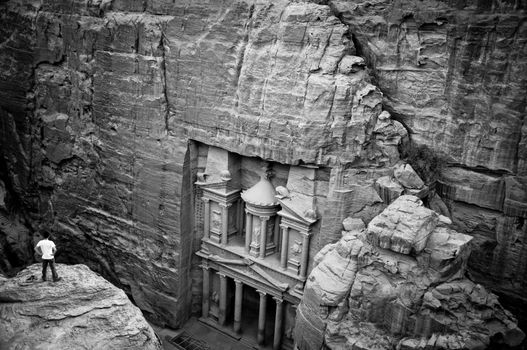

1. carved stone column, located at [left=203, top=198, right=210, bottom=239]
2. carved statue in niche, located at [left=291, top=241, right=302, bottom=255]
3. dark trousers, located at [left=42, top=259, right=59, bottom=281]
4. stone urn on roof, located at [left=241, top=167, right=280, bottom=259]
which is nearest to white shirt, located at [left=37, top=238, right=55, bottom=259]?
dark trousers, located at [left=42, top=259, right=59, bottom=281]

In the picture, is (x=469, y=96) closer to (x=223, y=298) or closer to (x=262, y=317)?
(x=262, y=317)

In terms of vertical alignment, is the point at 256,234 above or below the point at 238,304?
above

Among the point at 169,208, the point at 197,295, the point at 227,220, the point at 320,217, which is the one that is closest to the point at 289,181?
the point at 320,217

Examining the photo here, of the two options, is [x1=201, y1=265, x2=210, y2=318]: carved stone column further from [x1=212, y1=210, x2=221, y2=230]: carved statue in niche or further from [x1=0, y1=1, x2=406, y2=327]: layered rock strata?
[x1=212, y1=210, x2=221, y2=230]: carved statue in niche

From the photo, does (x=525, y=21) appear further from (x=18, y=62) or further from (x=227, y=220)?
(x=18, y=62)

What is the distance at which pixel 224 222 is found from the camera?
16.0 metres

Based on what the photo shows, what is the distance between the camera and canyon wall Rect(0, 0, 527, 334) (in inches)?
476

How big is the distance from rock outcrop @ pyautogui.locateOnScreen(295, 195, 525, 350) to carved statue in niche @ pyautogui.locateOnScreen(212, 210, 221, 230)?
543 cm

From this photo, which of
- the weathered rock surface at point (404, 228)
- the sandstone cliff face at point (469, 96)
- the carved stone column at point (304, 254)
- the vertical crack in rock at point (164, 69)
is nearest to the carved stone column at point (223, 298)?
the carved stone column at point (304, 254)

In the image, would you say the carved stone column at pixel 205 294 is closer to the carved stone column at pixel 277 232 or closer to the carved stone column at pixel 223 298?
the carved stone column at pixel 223 298

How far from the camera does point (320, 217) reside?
1383 cm

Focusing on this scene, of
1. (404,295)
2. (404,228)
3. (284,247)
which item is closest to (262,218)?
(284,247)

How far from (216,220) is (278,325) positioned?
3.87 m

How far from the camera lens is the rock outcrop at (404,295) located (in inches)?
401
